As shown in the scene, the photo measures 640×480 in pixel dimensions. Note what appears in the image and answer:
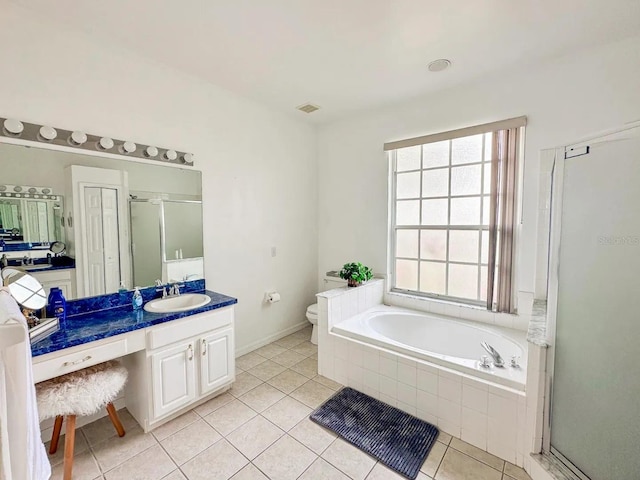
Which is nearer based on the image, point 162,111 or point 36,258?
point 36,258

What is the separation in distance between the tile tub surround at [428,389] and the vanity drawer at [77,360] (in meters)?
1.54

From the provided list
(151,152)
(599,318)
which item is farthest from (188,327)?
(599,318)

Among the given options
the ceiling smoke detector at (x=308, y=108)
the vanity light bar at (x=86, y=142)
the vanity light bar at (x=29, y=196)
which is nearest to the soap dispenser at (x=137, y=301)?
the vanity light bar at (x=29, y=196)

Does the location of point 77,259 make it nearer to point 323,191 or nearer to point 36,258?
point 36,258

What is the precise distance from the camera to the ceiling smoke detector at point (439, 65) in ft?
7.12

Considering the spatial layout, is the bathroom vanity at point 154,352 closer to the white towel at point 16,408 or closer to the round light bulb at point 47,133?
the white towel at point 16,408

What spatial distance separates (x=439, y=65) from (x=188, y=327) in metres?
2.80

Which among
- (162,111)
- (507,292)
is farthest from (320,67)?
(507,292)

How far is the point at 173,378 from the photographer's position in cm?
188

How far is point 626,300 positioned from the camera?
120 cm

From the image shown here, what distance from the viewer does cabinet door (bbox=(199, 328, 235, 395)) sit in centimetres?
205

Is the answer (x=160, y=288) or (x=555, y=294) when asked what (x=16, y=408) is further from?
(x=555, y=294)

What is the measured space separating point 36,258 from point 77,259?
0.64 ft

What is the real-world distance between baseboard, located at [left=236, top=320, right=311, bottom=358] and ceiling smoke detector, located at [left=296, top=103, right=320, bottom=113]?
8.66 ft
